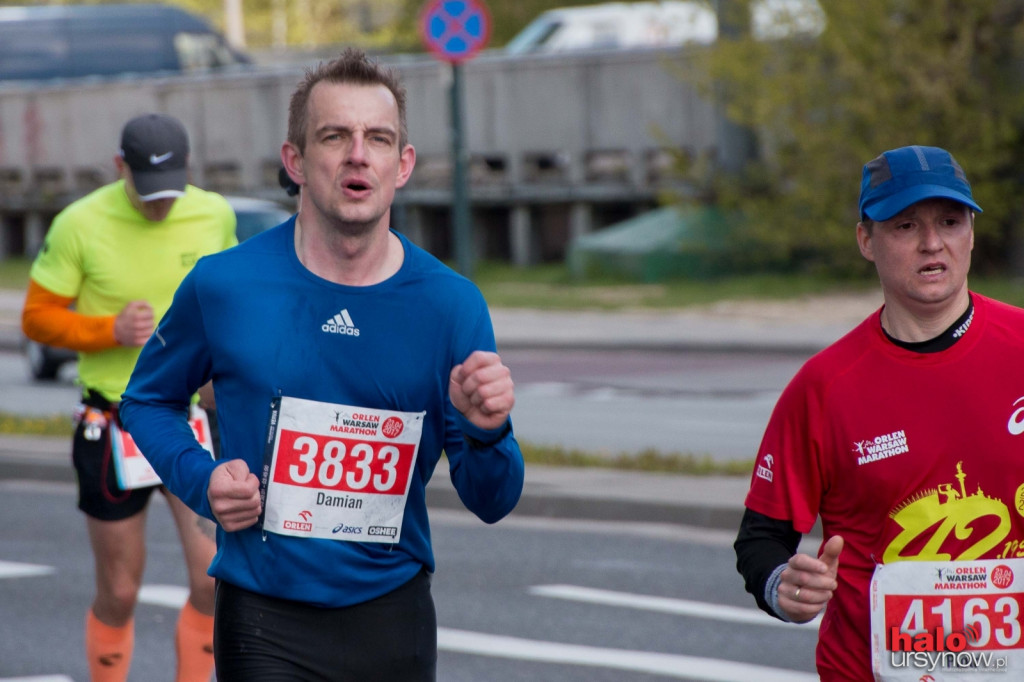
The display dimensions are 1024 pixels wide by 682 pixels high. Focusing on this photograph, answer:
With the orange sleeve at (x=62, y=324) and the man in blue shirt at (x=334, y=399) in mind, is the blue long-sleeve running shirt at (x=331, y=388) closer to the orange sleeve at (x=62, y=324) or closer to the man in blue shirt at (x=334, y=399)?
the man in blue shirt at (x=334, y=399)

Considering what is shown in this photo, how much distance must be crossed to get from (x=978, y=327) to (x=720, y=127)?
77.8ft

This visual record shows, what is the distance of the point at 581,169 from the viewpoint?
29734 mm

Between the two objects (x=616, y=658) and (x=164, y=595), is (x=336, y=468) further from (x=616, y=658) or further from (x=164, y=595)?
(x=164, y=595)

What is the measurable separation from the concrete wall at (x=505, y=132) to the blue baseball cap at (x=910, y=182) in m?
21.8

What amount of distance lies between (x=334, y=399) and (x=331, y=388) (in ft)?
0.08

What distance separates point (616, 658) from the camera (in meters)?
6.92

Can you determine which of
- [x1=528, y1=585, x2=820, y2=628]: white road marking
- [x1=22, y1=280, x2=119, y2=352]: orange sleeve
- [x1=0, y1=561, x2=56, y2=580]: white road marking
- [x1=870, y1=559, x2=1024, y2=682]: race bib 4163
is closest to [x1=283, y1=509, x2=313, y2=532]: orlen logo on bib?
[x1=870, y1=559, x2=1024, y2=682]: race bib 4163

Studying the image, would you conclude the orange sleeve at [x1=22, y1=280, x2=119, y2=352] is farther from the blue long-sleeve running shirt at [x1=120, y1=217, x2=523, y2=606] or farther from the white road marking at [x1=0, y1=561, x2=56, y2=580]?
the white road marking at [x1=0, y1=561, x2=56, y2=580]

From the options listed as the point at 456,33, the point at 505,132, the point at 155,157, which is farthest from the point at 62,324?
the point at 505,132

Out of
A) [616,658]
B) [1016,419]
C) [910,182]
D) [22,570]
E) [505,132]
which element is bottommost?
[22,570]

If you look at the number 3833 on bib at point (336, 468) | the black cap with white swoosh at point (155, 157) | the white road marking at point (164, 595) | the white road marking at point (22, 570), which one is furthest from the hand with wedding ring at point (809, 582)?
the white road marking at point (22, 570)

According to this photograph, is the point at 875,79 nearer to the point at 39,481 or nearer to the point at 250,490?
the point at 39,481

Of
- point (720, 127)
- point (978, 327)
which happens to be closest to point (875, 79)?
point (720, 127)

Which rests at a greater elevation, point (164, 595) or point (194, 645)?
point (194, 645)
